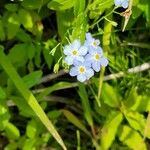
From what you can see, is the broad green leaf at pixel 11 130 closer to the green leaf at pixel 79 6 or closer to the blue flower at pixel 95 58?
the blue flower at pixel 95 58

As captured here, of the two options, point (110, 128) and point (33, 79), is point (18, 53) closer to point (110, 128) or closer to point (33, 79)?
point (33, 79)

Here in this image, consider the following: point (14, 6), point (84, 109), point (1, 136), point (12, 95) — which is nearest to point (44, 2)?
point (14, 6)

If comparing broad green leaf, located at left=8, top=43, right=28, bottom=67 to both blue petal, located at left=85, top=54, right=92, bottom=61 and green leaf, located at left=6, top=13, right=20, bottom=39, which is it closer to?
green leaf, located at left=6, top=13, right=20, bottom=39

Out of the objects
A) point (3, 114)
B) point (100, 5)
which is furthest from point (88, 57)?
point (3, 114)

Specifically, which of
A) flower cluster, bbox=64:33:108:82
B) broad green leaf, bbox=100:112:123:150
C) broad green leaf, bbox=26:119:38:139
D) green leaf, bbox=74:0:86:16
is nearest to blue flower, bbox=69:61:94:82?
flower cluster, bbox=64:33:108:82

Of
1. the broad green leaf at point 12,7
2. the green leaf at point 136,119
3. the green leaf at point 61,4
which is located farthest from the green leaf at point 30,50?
the green leaf at point 136,119

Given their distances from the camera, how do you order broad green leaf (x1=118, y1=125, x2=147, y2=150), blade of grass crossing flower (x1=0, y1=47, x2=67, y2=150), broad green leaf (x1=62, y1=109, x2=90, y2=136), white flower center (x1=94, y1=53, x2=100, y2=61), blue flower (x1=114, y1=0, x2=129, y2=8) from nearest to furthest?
blue flower (x1=114, y1=0, x2=129, y2=8), white flower center (x1=94, y1=53, x2=100, y2=61), blade of grass crossing flower (x1=0, y1=47, x2=67, y2=150), broad green leaf (x1=118, y1=125, x2=147, y2=150), broad green leaf (x1=62, y1=109, x2=90, y2=136)

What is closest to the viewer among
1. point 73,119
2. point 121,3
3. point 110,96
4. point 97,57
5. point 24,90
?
point 121,3
